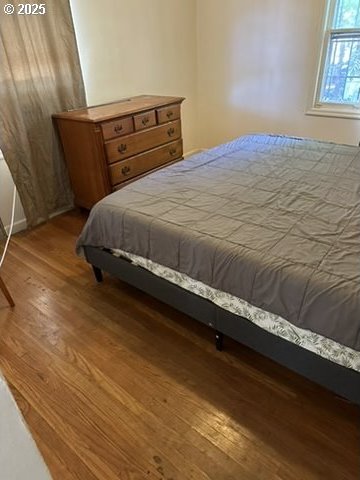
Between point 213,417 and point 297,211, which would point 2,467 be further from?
point 297,211

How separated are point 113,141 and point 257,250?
1.73 metres

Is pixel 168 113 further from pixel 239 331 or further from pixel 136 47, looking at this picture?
pixel 239 331

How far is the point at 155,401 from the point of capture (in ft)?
4.87

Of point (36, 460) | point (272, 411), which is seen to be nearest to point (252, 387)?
point (272, 411)

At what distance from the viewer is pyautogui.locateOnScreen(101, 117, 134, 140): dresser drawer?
8.39 ft

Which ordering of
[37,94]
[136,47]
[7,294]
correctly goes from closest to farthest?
[7,294] < [37,94] < [136,47]

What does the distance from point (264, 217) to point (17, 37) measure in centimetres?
215

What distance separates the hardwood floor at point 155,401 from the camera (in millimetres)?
1254

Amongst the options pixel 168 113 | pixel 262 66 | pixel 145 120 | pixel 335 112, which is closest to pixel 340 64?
pixel 335 112

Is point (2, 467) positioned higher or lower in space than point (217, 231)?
higher

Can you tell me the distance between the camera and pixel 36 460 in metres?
0.53

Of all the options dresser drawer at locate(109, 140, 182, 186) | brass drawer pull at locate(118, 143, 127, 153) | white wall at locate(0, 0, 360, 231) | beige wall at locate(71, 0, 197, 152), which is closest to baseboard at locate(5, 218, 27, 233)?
white wall at locate(0, 0, 360, 231)

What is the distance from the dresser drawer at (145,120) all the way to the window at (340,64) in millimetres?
1663

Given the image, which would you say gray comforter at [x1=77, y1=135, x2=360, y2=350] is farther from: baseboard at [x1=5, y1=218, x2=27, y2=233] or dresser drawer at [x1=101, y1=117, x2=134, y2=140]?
baseboard at [x1=5, y1=218, x2=27, y2=233]
